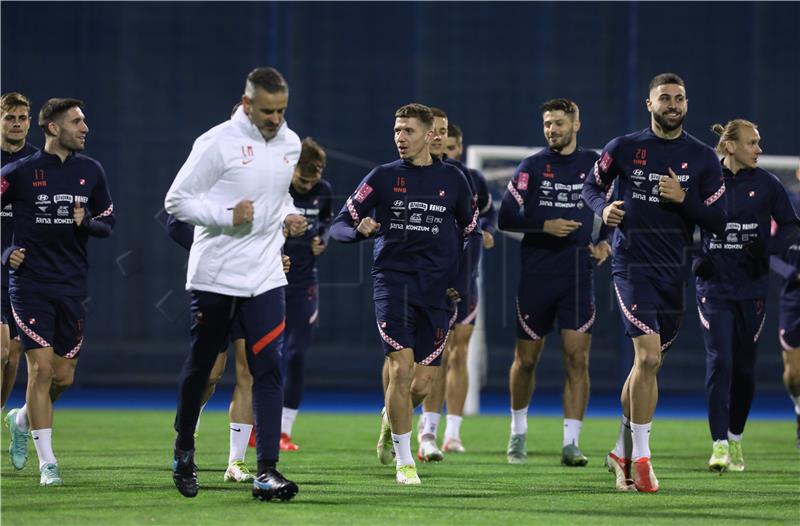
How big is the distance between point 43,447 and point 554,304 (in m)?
3.60

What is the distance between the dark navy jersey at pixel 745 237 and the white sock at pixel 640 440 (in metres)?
1.79

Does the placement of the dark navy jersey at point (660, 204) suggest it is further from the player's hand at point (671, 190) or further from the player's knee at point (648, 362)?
the player's knee at point (648, 362)

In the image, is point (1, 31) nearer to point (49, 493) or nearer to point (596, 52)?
point (596, 52)

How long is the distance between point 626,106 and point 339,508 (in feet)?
39.1

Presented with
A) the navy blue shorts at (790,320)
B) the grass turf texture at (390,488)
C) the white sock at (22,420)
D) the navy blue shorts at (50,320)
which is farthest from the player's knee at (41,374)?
the navy blue shorts at (790,320)

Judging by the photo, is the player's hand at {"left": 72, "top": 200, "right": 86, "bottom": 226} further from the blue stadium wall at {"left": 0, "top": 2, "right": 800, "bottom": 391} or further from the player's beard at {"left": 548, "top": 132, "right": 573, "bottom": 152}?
the blue stadium wall at {"left": 0, "top": 2, "right": 800, "bottom": 391}

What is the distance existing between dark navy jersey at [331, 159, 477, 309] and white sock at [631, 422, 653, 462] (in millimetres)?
1341

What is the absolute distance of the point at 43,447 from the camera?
690 centimetres

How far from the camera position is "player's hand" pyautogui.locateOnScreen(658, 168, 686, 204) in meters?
6.64

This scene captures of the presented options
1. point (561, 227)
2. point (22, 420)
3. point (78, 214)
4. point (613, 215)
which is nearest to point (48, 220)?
point (78, 214)

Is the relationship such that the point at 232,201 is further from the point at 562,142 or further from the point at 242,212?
the point at 562,142

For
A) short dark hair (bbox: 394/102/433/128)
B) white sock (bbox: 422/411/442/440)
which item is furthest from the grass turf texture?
short dark hair (bbox: 394/102/433/128)

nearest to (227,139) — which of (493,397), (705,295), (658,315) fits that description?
(658,315)

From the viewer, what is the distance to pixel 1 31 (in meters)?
16.6
